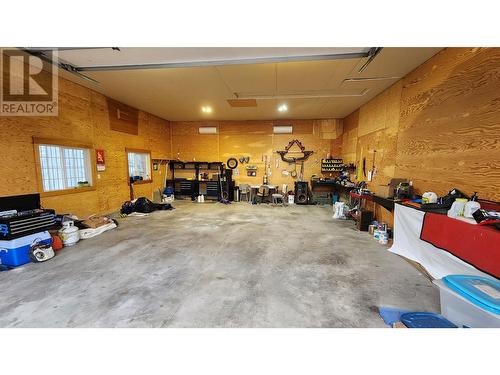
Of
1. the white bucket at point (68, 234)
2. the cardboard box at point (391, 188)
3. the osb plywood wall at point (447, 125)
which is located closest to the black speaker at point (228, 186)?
the white bucket at point (68, 234)

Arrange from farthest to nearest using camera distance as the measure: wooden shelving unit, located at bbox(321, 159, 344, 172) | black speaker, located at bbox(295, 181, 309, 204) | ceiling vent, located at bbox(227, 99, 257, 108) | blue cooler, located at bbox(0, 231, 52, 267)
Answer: black speaker, located at bbox(295, 181, 309, 204)
wooden shelving unit, located at bbox(321, 159, 344, 172)
ceiling vent, located at bbox(227, 99, 257, 108)
blue cooler, located at bbox(0, 231, 52, 267)

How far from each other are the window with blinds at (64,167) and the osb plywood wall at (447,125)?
696cm

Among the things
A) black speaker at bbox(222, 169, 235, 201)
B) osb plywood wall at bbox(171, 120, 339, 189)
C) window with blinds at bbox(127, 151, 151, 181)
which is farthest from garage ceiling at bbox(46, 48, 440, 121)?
black speaker at bbox(222, 169, 235, 201)

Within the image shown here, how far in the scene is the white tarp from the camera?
7.29ft

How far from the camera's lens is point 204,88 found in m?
4.65

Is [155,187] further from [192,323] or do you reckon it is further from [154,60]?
[192,323]

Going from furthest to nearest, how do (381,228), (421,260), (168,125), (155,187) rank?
(168,125) < (155,187) < (381,228) < (421,260)

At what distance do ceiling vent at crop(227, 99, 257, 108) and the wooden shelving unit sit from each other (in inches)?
139

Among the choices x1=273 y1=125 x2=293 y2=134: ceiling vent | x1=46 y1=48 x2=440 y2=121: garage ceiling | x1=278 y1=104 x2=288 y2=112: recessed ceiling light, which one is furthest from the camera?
x1=273 y1=125 x2=293 y2=134: ceiling vent

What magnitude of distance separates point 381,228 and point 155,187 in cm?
735

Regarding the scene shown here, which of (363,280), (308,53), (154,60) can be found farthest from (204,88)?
(363,280)

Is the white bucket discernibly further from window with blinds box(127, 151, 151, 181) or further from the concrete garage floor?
window with blinds box(127, 151, 151, 181)

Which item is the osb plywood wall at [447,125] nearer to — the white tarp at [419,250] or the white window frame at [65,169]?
the white tarp at [419,250]

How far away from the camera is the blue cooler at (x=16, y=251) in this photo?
2.79 meters
